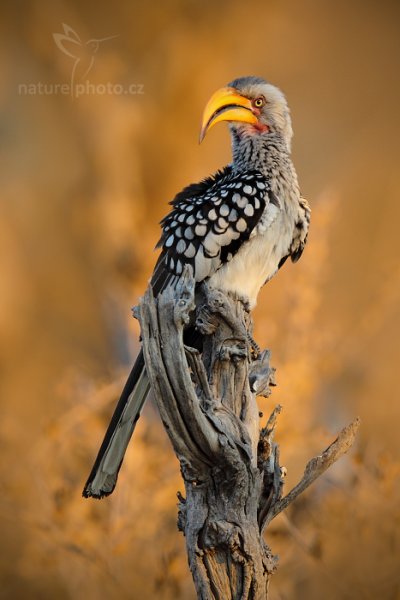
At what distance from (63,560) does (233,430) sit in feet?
10.8

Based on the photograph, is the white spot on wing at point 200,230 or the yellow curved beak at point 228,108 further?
the yellow curved beak at point 228,108

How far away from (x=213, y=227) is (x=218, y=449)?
1.04 meters

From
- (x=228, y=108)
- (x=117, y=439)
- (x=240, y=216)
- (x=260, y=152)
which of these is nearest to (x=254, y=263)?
(x=240, y=216)

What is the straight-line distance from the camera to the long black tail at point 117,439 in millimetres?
3002

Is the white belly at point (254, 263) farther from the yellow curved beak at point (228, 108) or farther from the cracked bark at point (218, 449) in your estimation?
the yellow curved beak at point (228, 108)

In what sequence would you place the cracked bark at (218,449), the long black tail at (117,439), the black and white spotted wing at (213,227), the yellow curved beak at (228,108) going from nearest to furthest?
the cracked bark at (218,449) → the long black tail at (117,439) → the black and white spotted wing at (213,227) → the yellow curved beak at (228,108)

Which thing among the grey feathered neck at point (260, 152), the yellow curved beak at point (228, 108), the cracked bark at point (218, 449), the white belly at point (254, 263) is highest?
the yellow curved beak at point (228, 108)

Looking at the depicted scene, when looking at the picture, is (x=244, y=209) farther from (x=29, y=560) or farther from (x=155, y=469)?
(x=29, y=560)

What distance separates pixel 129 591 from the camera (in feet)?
17.9

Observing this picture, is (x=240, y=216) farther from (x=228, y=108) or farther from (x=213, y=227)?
(x=228, y=108)

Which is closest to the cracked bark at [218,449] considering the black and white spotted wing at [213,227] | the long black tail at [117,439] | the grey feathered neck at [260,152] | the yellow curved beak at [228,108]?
the long black tail at [117,439]

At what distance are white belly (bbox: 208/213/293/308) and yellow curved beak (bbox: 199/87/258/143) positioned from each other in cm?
50

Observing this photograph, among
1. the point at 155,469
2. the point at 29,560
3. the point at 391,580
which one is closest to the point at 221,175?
the point at 155,469

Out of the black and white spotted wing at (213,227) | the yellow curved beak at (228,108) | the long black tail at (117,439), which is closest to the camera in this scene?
the long black tail at (117,439)
